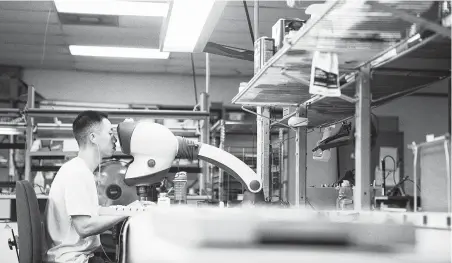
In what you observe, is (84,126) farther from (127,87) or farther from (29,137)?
(127,87)

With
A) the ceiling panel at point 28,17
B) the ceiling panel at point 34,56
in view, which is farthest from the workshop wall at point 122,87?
the ceiling panel at point 28,17

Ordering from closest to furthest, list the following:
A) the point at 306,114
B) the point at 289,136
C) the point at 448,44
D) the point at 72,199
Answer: the point at 448,44 → the point at 72,199 → the point at 306,114 → the point at 289,136

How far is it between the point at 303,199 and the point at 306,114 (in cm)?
50

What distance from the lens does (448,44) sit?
1600 millimetres

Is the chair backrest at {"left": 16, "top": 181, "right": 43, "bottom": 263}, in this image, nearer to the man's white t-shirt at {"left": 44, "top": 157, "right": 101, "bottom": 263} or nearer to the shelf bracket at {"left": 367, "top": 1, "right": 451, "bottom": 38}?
the man's white t-shirt at {"left": 44, "top": 157, "right": 101, "bottom": 263}

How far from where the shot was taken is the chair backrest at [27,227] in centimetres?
251

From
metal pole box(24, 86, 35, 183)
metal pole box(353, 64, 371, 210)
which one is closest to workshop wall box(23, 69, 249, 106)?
metal pole box(24, 86, 35, 183)

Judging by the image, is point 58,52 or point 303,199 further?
point 58,52

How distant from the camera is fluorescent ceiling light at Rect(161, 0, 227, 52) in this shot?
256 cm

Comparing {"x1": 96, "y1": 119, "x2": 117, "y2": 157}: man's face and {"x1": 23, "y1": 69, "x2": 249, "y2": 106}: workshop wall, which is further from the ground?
{"x1": 23, "y1": 69, "x2": 249, "y2": 106}: workshop wall

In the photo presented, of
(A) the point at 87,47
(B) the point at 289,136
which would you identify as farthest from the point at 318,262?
(A) the point at 87,47

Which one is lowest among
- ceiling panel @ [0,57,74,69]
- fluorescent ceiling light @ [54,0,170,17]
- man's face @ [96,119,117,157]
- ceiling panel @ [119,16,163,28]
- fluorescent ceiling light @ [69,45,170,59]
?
man's face @ [96,119,117,157]

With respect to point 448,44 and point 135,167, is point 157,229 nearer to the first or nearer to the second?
point 448,44

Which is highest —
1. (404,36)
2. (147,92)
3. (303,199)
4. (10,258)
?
(147,92)
